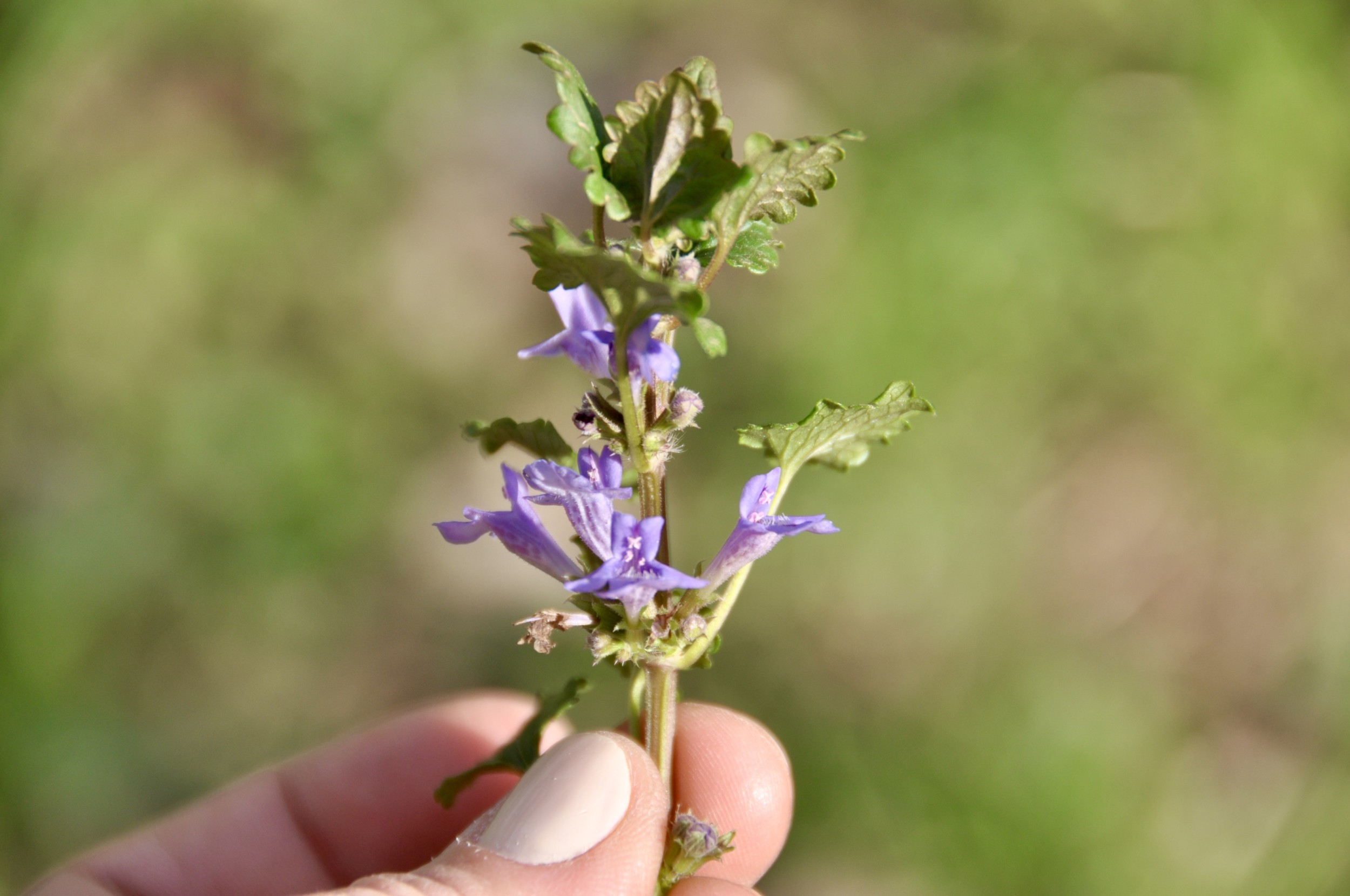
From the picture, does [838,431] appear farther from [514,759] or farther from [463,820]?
[463,820]

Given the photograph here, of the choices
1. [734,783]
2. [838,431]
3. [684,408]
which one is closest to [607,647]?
[684,408]

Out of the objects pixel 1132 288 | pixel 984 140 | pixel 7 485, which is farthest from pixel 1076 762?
pixel 7 485

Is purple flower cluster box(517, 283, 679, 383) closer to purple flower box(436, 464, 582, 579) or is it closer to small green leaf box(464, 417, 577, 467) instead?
small green leaf box(464, 417, 577, 467)

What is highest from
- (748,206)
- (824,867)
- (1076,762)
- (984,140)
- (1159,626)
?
(984,140)

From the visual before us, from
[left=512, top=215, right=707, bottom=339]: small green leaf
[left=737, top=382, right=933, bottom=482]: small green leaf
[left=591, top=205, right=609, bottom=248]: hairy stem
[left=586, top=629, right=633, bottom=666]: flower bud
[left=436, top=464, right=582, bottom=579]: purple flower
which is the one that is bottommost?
[left=586, top=629, right=633, bottom=666]: flower bud

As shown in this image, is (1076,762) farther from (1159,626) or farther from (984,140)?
(984,140)

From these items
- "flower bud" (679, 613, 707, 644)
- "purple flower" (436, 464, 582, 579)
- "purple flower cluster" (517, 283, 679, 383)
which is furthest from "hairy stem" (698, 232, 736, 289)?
"flower bud" (679, 613, 707, 644)

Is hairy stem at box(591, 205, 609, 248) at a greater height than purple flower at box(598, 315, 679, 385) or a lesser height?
greater
